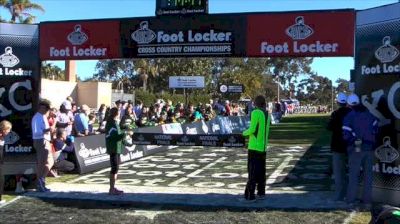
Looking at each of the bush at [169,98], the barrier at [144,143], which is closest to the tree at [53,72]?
the bush at [169,98]

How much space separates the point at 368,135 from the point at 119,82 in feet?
261

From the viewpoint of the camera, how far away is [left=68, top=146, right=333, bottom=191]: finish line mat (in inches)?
463

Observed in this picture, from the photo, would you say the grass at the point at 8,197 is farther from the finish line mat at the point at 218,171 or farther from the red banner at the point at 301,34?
the red banner at the point at 301,34

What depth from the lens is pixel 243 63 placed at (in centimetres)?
7894

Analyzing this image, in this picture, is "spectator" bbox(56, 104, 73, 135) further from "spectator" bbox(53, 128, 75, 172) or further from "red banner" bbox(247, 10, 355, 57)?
"red banner" bbox(247, 10, 355, 57)

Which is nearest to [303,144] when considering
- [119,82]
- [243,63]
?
[243,63]

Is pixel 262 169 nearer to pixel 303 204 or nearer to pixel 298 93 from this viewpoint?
pixel 303 204

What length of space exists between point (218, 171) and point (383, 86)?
5397 millimetres

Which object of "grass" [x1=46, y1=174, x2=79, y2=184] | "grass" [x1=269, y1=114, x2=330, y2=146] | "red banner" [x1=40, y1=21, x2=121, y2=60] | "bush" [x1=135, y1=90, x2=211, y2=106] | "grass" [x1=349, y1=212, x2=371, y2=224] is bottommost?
"grass" [x1=46, y1=174, x2=79, y2=184]

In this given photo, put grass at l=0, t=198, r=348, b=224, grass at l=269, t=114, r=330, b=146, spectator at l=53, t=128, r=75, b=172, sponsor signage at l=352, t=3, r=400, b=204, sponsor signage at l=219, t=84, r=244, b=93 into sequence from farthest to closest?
1. sponsor signage at l=219, t=84, r=244, b=93
2. grass at l=269, t=114, r=330, b=146
3. spectator at l=53, t=128, r=75, b=172
4. sponsor signage at l=352, t=3, r=400, b=204
5. grass at l=0, t=198, r=348, b=224

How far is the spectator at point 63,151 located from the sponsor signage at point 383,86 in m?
6.97

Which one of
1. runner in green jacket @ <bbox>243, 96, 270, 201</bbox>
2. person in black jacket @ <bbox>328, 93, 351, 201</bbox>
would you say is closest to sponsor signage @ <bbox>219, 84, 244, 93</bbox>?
runner in green jacket @ <bbox>243, 96, 270, 201</bbox>

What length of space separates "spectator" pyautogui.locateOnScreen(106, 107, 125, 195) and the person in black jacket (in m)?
3.85

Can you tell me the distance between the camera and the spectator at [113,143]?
10.3 meters
